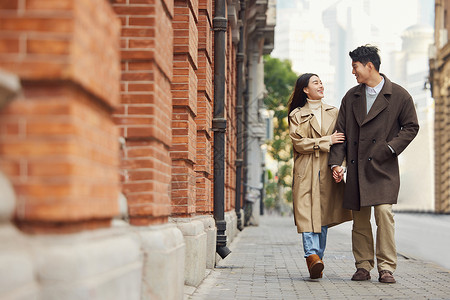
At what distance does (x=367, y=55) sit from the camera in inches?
316

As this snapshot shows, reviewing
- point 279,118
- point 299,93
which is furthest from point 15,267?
point 279,118

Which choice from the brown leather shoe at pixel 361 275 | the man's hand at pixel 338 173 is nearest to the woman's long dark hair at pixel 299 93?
the man's hand at pixel 338 173

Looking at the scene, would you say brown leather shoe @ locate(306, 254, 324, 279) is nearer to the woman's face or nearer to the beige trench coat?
the beige trench coat

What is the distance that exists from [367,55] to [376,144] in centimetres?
97

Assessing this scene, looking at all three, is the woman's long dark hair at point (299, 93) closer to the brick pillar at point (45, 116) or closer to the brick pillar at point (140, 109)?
the brick pillar at point (140, 109)

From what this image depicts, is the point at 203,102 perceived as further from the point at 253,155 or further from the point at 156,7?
the point at 253,155

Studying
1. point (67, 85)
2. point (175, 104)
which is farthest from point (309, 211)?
point (67, 85)

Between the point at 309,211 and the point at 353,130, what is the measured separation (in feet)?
3.04

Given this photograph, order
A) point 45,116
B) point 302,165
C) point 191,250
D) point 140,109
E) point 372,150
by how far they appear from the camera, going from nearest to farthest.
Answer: point 45,116 < point 140,109 < point 191,250 < point 372,150 < point 302,165

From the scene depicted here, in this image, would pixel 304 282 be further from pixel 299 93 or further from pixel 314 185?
pixel 299 93

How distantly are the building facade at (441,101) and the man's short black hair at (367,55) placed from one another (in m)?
45.1

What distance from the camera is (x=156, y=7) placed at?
16.4ft

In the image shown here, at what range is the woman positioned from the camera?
26.1 feet

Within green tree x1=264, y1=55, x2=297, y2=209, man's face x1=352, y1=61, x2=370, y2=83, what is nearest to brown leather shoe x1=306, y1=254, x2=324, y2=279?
man's face x1=352, y1=61, x2=370, y2=83
